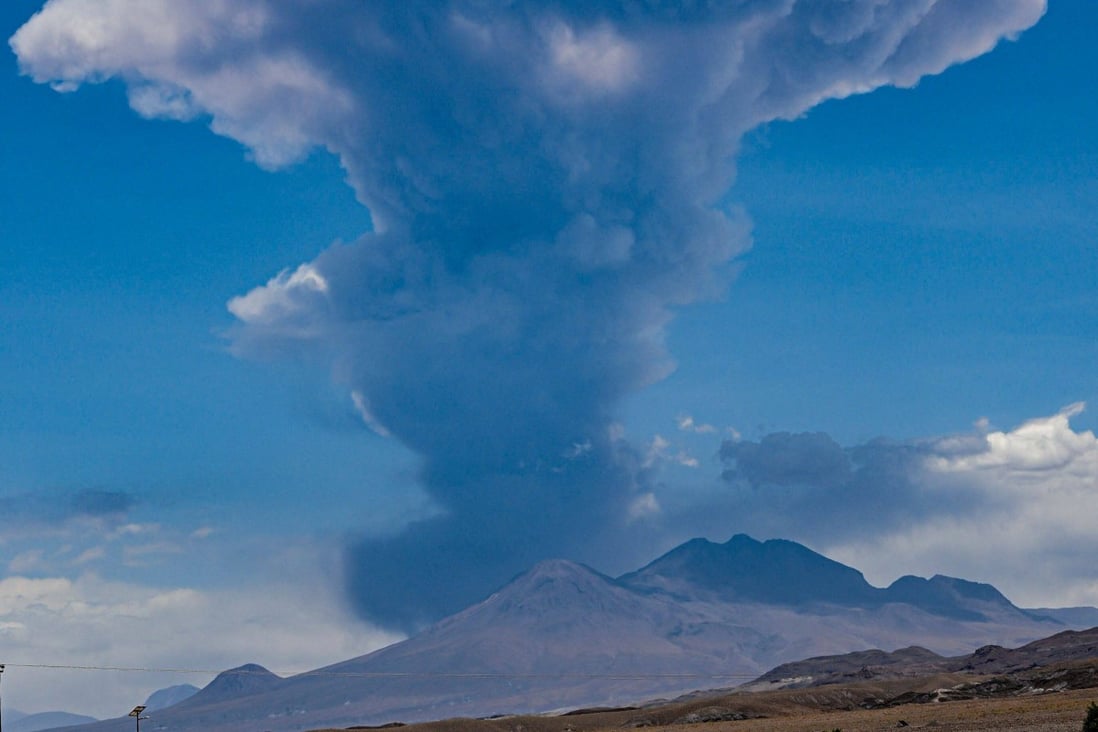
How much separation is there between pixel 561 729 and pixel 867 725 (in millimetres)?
73733

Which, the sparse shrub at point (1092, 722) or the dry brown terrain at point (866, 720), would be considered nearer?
the sparse shrub at point (1092, 722)

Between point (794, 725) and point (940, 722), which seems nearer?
point (940, 722)

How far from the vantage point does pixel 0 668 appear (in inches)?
3492

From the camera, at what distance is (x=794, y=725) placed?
13525 centimetres

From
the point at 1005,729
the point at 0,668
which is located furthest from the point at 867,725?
the point at 0,668

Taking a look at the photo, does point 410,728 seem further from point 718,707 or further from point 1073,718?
point 1073,718

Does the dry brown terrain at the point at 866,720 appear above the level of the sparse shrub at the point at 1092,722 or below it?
above

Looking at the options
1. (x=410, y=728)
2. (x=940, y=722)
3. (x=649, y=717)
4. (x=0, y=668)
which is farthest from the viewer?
(x=649, y=717)

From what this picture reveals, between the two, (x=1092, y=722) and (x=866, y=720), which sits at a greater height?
(x=866, y=720)

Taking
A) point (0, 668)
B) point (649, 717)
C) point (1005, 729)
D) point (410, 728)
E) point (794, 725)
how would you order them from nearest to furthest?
1. point (0, 668)
2. point (1005, 729)
3. point (794, 725)
4. point (410, 728)
5. point (649, 717)

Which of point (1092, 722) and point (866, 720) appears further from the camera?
point (866, 720)

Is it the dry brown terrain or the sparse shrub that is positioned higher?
the dry brown terrain

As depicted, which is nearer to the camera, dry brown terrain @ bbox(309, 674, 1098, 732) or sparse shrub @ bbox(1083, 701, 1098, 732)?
sparse shrub @ bbox(1083, 701, 1098, 732)

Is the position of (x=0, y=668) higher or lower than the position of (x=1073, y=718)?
higher
